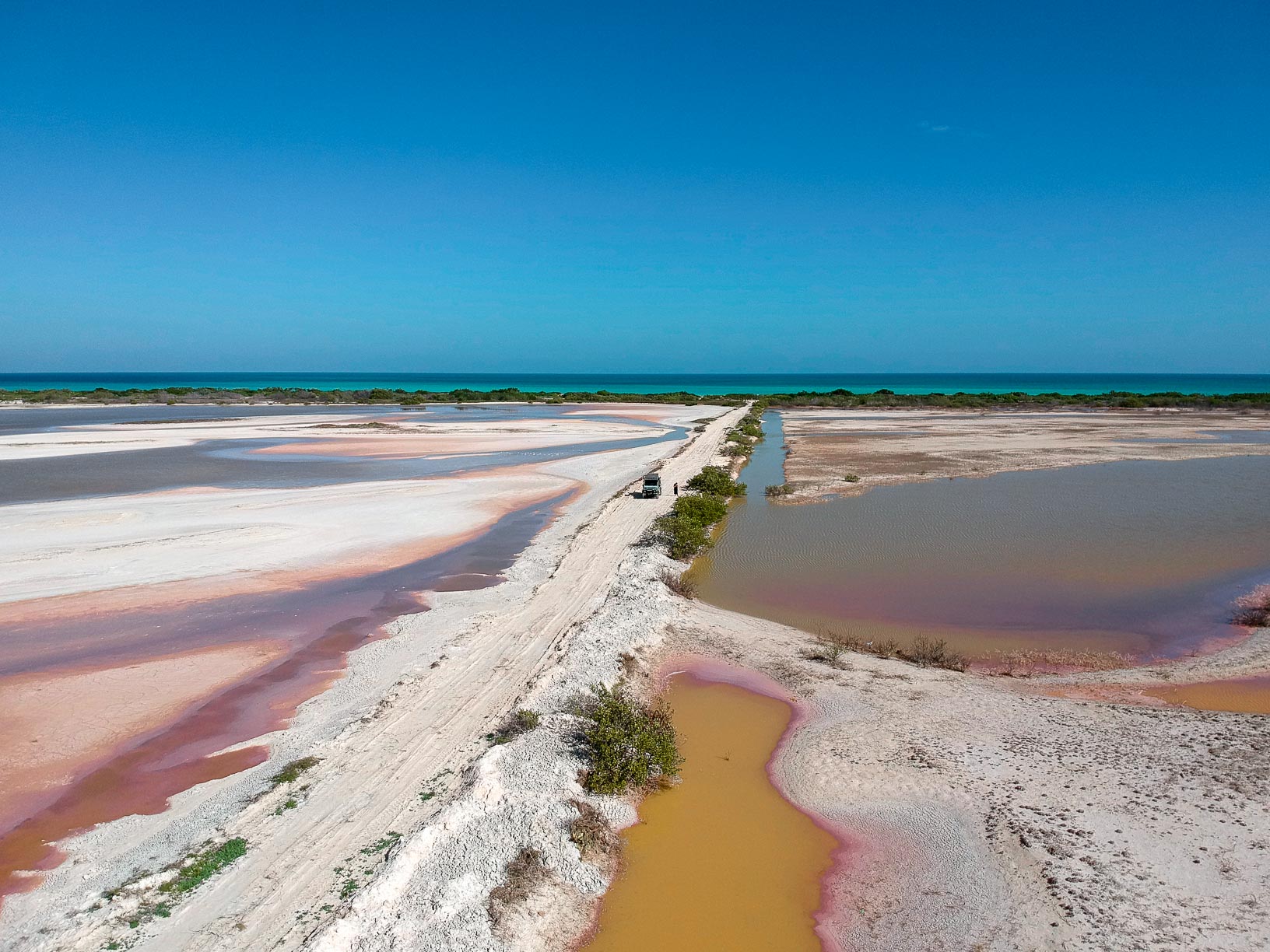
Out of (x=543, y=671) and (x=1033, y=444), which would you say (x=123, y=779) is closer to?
(x=543, y=671)

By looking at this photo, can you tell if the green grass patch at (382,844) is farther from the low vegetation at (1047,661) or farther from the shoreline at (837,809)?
the low vegetation at (1047,661)

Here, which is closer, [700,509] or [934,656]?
[934,656]

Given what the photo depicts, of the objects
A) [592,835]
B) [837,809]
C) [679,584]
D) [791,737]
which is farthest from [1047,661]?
[592,835]

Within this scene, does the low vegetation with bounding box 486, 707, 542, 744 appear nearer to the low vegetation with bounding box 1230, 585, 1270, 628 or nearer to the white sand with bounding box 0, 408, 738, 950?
the white sand with bounding box 0, 408, 738, 950

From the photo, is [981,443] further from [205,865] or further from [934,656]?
[205,865]

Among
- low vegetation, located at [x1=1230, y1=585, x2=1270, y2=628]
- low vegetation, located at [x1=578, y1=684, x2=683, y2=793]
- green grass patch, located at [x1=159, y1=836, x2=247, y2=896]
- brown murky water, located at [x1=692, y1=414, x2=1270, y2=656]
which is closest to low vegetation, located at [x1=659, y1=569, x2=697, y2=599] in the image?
brown murky water, located at [x1=692, y1=414, x2=1270, y2=656]

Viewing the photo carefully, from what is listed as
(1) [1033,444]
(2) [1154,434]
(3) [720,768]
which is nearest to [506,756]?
(3) [720,768]
